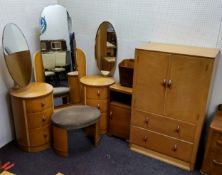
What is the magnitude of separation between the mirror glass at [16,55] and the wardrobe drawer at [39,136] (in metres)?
0.54

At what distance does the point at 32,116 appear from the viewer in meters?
2.40

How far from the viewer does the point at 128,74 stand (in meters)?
2.58

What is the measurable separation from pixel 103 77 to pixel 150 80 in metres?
0.88

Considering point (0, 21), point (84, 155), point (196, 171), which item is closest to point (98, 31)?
point (0, 21)

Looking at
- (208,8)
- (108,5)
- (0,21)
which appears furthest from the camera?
(108,5)

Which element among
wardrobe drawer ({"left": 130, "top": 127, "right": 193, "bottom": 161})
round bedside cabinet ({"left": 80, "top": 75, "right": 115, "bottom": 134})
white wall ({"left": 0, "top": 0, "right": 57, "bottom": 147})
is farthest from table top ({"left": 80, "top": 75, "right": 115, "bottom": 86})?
white wall ({"left": 0, "top": 0, "right": 57, "bottom": 147})

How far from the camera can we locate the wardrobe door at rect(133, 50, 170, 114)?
2160 millimetres

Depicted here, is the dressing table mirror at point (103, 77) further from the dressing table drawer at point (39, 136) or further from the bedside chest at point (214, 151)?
the bedside chest at point (214, 151)

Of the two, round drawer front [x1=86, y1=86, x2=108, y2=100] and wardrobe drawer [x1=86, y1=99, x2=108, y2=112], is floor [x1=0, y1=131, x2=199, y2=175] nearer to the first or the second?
wardrobe drawer [x1=86, y1=99, x2=108, y2=112]

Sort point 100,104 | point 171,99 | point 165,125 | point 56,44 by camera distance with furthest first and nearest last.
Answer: point 56,44 → point 100,104 → point 165,125 → point 171,99

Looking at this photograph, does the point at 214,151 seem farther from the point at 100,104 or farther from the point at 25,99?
the point at 25,99

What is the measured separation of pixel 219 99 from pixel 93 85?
143cm

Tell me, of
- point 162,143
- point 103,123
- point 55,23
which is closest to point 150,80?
point 162,143

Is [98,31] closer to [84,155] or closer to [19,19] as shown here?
[19,19]
